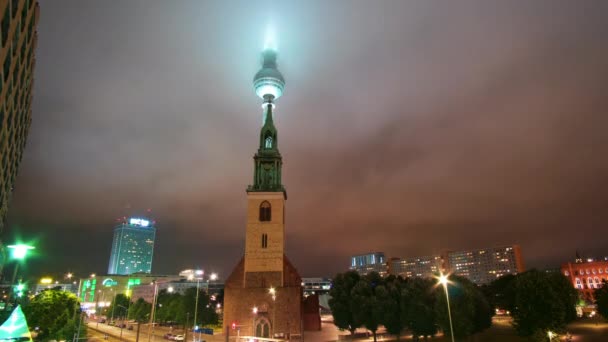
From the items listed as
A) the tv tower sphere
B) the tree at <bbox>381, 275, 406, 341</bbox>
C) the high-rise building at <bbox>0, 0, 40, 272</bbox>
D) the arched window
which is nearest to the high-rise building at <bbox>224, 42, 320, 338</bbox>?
the arched window

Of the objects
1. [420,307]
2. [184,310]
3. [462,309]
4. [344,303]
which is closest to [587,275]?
[462,309]

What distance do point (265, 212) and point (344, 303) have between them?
66.7ft

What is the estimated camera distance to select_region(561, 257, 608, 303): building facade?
446ft

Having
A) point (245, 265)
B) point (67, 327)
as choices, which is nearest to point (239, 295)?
point (245, 265)

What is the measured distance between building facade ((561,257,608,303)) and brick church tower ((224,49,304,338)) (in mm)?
125451

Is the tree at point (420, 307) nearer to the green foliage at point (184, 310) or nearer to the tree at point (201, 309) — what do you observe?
the green foliage at point (184, 310)

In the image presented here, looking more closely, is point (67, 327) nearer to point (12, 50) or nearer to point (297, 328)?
point (297, 328)

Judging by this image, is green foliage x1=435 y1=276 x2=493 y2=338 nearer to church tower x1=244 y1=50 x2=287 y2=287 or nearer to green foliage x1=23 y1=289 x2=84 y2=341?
church tower x1=244 y1=50 x2=287 y2=287

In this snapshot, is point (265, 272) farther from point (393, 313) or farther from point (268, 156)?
point (393, 313)

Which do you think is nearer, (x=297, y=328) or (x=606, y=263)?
(x=297, y=328)

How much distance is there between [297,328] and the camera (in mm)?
59156

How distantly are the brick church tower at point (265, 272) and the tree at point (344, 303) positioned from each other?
596 centimetres

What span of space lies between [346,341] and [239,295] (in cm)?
1849

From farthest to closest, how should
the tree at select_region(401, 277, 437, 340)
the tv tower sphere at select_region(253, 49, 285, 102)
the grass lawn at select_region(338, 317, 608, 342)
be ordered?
the tv tower sphere at select_region(253, 49, 285, 102), the grass lawn at select_region(338, 317, 608, 342), the tree at select_region(401, 277, 437, 340)
